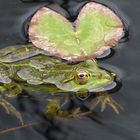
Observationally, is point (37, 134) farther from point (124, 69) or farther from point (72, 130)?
point (124, 69)

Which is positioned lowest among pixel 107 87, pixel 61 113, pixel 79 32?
pixel 61 113

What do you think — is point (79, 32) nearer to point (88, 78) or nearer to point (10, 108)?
point (88, 78)

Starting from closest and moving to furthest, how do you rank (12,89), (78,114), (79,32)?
1. (78,114)
2. (12,89)
3. (79,32)

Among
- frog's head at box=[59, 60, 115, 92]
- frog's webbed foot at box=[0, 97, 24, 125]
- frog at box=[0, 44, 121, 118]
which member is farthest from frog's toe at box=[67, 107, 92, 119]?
frog's webbed foot at box=[0, 97, 24, 125]

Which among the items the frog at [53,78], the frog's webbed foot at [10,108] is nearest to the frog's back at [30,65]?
the frog at [53,78]

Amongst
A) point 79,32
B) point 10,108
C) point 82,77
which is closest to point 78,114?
point 82,77

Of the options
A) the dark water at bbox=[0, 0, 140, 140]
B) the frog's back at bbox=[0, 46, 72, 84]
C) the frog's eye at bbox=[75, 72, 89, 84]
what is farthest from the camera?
the frog's back at bbox=[0, 46, 72, 84]

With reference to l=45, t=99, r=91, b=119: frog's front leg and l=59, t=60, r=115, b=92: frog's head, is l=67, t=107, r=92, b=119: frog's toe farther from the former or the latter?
l=59, t=60, r=115, b=92: frog's head

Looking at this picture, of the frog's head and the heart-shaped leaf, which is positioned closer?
the frog's head

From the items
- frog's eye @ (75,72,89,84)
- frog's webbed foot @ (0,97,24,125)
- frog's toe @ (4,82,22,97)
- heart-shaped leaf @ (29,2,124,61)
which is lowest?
frog's webbed foot @ (0,97,24,125)
